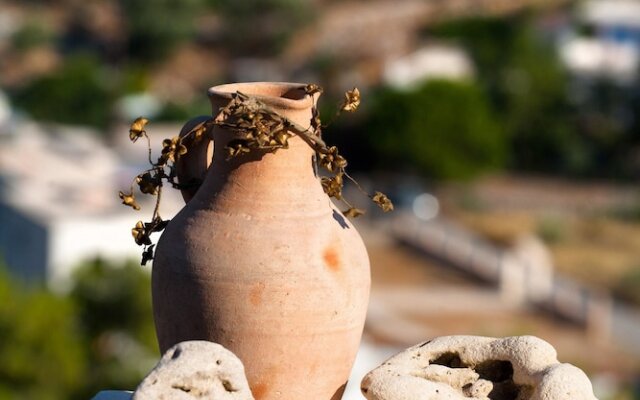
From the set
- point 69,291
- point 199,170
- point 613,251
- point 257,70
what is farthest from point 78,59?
point 199,170

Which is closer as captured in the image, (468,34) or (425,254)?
(425,254)

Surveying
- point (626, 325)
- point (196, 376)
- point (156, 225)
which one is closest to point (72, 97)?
point (626, 325)

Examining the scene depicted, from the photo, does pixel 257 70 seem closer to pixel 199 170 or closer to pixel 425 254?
pixel 425 254

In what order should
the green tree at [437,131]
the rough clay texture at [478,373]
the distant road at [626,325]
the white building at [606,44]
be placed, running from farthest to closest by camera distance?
the white building at [606,44] < the green tree at [437,131] < the distant road at [626,325] < the rough clay texture at [478,373]

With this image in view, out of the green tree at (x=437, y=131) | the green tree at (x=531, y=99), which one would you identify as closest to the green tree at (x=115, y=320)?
the green tree at (x=437, y=131)

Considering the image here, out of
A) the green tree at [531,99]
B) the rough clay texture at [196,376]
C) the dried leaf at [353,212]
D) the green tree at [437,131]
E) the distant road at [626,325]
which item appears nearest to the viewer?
the rough clay texture at [196,376]

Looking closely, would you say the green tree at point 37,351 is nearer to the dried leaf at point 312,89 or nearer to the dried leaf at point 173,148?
the dried leaf at point 173,148

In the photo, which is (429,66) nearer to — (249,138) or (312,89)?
(312,89)

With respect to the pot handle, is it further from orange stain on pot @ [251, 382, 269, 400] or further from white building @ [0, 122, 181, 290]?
white building @ [0, 122, 181, 290]
